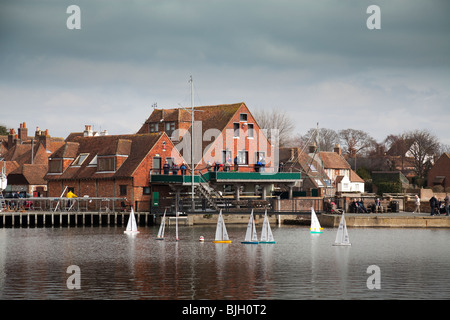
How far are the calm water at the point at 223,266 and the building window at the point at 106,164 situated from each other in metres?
19.1

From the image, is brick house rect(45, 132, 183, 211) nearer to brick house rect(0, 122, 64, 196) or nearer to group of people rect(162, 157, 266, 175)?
group of people rect(162, 157, 266, 175)

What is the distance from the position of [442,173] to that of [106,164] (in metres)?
61.4

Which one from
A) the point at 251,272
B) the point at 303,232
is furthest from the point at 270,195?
the point at 251,272

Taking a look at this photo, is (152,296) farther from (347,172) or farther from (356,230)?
(347,172)

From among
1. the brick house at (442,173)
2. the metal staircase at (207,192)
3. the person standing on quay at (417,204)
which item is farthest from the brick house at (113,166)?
the brick house at (442,173)

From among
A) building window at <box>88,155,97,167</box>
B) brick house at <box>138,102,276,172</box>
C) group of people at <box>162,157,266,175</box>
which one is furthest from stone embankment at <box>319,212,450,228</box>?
building window at <box>88,155,97,167</box>

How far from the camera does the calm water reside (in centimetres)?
2878

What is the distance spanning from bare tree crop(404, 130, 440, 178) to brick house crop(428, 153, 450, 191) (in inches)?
379

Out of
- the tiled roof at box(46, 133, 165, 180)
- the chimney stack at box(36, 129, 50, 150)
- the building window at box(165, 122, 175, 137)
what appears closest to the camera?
the tiled roof at box(46, 133, 165, 180)

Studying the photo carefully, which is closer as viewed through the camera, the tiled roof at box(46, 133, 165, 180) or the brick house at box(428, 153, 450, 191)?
the tiled roof at box(46, 133, 165, 180)
